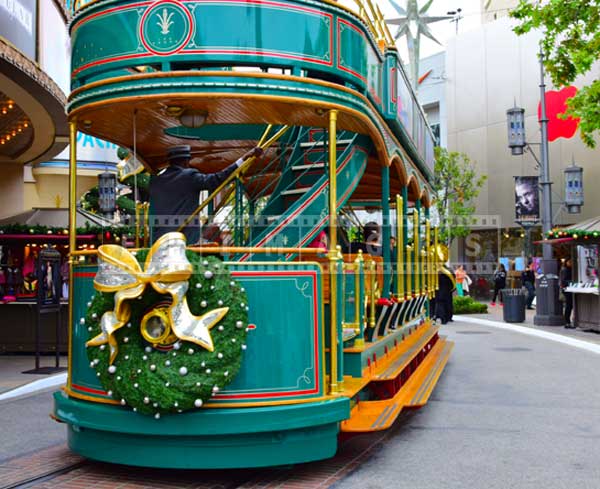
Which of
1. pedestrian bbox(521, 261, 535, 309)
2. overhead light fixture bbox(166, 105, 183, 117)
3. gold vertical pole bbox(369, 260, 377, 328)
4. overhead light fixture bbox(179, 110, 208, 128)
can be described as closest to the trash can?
pedestrian bbox(521, 261, 535, 309)

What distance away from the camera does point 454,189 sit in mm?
33875

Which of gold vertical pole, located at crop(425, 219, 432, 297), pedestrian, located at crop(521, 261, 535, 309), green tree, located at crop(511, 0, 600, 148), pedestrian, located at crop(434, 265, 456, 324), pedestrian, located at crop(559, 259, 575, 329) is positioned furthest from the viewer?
pedestrian, located at crop(521, 261, 535, 309)

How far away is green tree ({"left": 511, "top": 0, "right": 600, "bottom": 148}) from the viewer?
14523mm

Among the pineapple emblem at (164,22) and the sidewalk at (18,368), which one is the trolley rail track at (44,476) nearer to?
the pineapple emblem at (164,22)

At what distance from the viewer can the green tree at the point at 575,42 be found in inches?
572

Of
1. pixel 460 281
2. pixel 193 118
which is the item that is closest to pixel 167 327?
pixel 193 118

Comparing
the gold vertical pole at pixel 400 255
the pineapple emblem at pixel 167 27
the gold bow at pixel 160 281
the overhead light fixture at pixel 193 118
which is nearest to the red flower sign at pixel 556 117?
the gold vertical pole at pixel 400 255

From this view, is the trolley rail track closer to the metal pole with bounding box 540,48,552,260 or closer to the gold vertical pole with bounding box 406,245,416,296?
the gold vertical pole with bounding box 406,245,416,296

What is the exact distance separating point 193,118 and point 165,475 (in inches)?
120

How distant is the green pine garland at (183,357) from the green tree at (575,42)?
1138 centimetres

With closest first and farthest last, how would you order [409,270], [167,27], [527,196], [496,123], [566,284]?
[167,27]
[409,270]
[566,284]
[527,196]
[496,123]

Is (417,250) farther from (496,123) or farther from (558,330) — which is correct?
(496,123)

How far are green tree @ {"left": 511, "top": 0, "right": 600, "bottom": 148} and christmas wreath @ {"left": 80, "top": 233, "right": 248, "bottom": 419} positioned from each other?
11.4 m

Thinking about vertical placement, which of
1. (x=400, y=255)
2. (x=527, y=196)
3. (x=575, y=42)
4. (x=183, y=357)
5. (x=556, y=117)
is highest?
(x=556, y=117)
